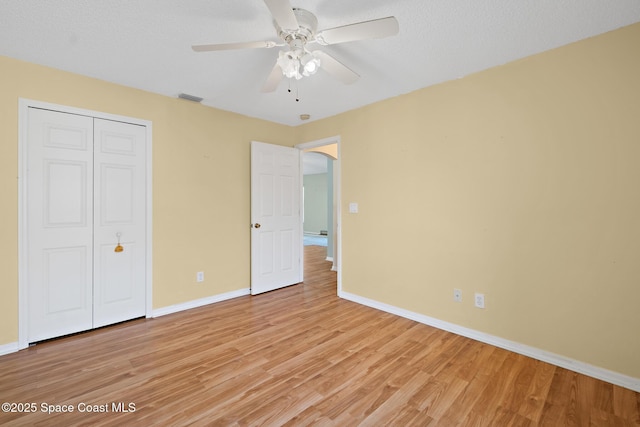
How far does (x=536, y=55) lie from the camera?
2260 millimetres

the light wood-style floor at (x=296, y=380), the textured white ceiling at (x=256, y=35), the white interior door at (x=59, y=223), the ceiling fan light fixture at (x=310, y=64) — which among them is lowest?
the light wood-style floor at (x=296, y=380)

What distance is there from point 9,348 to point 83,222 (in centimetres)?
112

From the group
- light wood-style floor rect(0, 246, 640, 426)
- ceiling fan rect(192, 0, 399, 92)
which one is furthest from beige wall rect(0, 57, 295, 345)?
ceiling fan rect(192, 0, 399, 92)

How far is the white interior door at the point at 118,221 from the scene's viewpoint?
276cm

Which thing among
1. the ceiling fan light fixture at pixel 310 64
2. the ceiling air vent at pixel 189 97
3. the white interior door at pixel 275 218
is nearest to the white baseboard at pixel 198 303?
the white interior door at pixel 275 218

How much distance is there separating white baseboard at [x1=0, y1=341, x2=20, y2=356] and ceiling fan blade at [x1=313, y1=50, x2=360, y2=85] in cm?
333

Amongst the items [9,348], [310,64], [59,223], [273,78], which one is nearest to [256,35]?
[273,78]

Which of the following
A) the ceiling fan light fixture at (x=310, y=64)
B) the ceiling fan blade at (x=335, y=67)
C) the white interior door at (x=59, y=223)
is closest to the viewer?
the ceiling fan light fixture at (x=310, y=64)

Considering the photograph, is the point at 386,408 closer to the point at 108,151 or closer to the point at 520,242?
the point at 520,242

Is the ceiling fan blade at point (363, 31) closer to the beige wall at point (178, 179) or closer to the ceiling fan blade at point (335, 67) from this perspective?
the ceiling fan blade at point (335, 67)

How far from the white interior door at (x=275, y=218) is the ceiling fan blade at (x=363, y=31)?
233 cm

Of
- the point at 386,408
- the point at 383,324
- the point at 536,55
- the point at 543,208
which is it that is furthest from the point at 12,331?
the point at 536,55

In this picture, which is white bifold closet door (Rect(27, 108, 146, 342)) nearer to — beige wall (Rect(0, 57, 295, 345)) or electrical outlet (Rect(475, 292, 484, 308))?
beige wall (Rect(0, 57, 295, 345))

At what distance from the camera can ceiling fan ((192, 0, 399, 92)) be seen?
1494 millimetres
